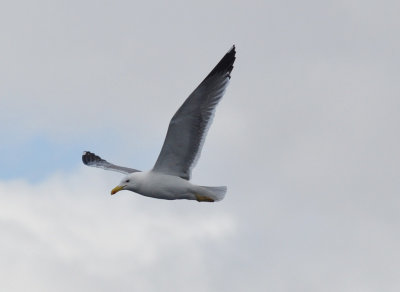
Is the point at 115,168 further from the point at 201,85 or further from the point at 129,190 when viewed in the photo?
the point at 201,85

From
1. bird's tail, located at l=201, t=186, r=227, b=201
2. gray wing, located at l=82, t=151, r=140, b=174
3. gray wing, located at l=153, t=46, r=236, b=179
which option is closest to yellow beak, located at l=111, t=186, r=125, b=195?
gray wing, located at l=153, t=46, r=236, b=179

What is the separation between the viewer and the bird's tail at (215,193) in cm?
1783

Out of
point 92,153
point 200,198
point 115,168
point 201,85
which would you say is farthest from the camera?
point 92,153

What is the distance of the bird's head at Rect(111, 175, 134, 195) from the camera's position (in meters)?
17.6

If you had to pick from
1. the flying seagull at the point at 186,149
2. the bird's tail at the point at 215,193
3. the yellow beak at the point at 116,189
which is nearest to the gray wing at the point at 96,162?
the yellow beak at the point at 116,189

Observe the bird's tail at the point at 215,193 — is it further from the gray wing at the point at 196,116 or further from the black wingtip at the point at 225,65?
the black wingtip at the point at 225,65

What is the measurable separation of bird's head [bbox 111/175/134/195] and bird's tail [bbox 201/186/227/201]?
1374 mm

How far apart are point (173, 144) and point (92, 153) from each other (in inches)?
227

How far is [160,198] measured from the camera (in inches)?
691

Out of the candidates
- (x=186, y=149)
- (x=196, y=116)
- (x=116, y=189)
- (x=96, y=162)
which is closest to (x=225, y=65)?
(x=196, y=116)

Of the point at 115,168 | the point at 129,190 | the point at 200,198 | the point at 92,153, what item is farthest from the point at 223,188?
the point at 92,153

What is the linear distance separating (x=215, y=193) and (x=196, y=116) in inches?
72.0

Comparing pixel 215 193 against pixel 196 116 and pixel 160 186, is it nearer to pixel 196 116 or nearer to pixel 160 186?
pixel 160 186

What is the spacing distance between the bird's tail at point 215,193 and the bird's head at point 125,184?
4.51ft
